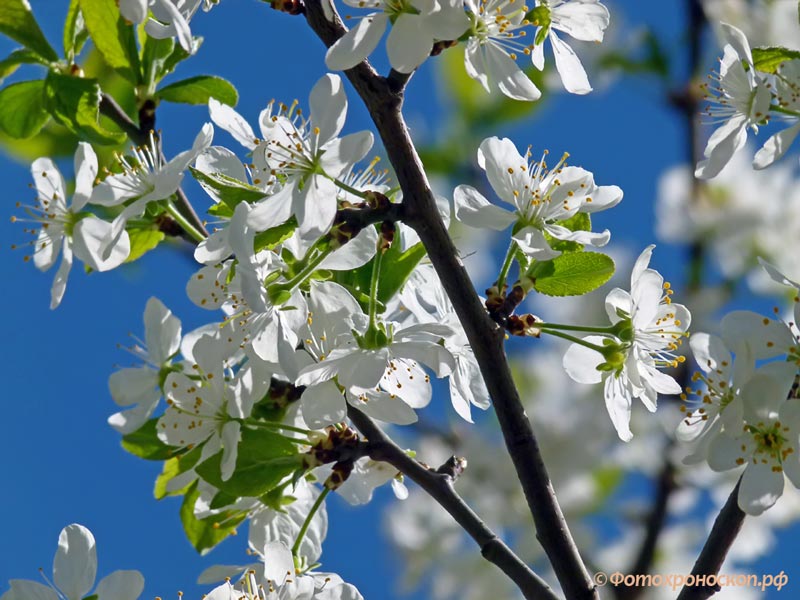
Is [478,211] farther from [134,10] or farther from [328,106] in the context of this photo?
[134,10]

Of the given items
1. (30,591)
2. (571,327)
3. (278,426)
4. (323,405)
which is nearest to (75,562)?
(30,591)

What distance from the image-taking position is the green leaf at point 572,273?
140cm

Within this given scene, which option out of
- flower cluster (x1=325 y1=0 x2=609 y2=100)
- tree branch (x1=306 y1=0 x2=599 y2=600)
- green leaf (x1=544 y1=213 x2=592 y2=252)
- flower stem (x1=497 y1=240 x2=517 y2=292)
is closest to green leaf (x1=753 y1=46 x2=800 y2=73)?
flower cluster (x1=325 y1=0 x2=609 y2=100)

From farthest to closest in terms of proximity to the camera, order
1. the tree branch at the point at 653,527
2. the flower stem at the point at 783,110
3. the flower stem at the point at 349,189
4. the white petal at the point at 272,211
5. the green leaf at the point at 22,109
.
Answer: the tree branch at the point at 653,527 < the green leaf at the point at 22,109 < the flower stem at the point at 783,110 < the flower stem at the point at 349,189 < the white petal at the point at 272,211

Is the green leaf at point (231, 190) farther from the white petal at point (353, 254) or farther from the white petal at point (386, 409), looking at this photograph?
the white petal at point (386, 409)

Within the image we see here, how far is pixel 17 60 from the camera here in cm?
168

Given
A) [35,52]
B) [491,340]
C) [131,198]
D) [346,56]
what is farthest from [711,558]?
[35,52]

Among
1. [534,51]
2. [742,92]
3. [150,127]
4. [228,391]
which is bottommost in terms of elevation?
[228,391]

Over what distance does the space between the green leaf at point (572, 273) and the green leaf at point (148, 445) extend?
2.12 feet

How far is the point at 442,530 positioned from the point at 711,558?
8.71 feet

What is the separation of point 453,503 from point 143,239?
61cm

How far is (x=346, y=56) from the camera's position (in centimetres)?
122

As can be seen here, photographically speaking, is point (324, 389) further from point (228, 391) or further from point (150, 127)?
point (150, 127)

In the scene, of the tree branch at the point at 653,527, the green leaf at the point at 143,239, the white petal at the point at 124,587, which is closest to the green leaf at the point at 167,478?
the white petal at the point at 124,587
